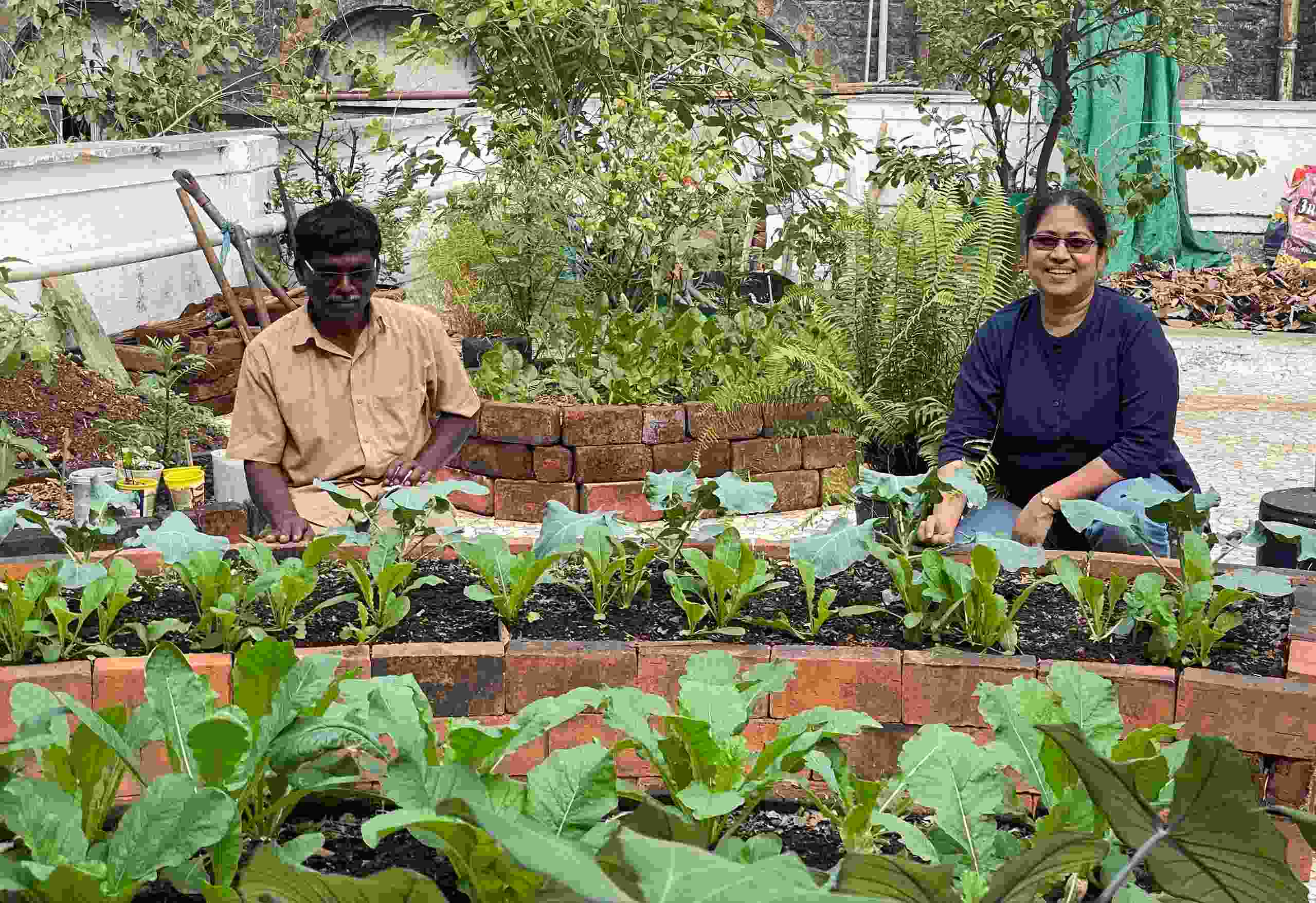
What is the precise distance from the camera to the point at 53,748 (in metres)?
1.68

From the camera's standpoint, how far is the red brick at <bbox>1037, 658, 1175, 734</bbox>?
2.43 m

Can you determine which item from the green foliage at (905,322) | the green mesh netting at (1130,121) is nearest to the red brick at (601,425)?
the green foliage at (905,322)

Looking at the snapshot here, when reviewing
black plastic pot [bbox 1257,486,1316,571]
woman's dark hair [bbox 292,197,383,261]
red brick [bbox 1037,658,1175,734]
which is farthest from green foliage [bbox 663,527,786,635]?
black plastic pot [bbox 1257,486,1316,571]

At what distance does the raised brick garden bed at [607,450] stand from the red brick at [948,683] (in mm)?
2884

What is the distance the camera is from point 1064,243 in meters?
3.73

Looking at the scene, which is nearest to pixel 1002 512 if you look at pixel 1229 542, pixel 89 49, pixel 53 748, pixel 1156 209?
pixel 1229 542

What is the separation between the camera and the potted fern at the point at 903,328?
4.77 metres

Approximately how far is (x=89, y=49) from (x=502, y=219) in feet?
46.9

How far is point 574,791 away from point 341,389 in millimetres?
2554

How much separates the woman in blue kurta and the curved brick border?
1.17m

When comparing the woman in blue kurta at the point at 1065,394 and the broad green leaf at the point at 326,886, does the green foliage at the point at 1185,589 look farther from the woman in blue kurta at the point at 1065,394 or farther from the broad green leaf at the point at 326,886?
the broad green leaf at the point at 326,886

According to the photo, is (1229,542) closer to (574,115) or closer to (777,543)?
(777,543)

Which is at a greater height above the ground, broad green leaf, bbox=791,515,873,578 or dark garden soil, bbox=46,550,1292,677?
broad green leaf, bbox=791,515,873,578

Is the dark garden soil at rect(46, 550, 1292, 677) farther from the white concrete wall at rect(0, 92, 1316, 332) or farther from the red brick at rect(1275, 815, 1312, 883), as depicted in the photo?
the white concrete wall at rect(0, 92, 1316, 332)
